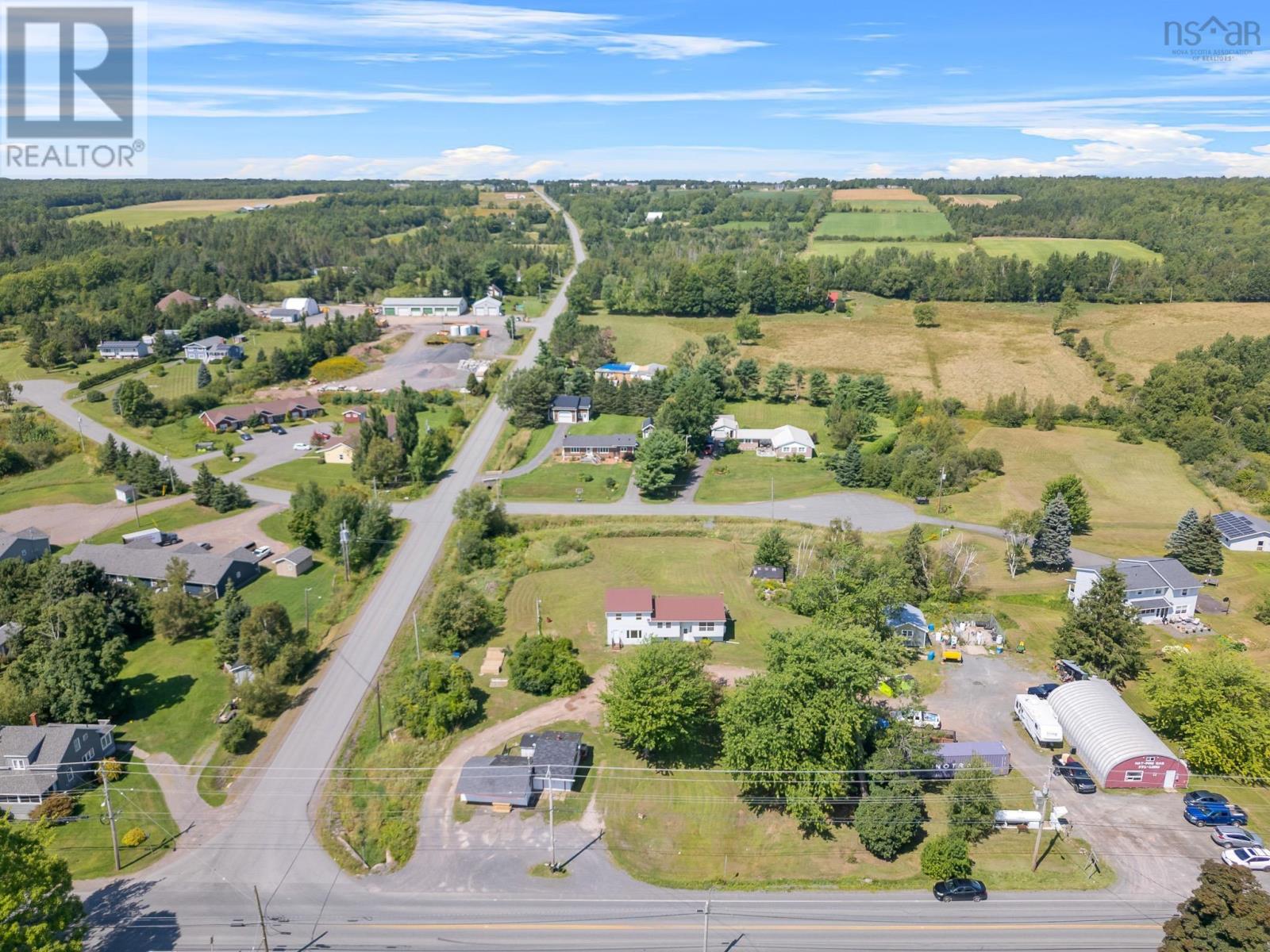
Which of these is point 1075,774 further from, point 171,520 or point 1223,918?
point 171,520

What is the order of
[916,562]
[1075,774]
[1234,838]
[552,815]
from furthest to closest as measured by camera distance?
[916,562], [1075,774], [552,815], [1234,838]

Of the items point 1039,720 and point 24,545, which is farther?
point 24,545

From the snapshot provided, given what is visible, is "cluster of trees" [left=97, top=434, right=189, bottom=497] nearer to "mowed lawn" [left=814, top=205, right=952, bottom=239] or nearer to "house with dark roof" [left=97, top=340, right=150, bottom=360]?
"house with dark roof" [left=97, top=340, right=150, bottom=360]

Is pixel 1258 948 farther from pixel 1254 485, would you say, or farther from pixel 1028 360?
pixel 1028 360

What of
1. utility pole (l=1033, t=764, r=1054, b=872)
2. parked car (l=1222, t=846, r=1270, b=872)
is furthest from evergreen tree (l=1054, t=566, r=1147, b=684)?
parked car (l=1222, t=846, r=1270, b=872)

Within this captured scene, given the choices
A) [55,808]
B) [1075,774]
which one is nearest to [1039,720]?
[1075,774]

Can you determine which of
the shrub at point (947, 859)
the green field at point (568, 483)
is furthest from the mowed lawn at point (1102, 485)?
the shrub at point (947, 859)
